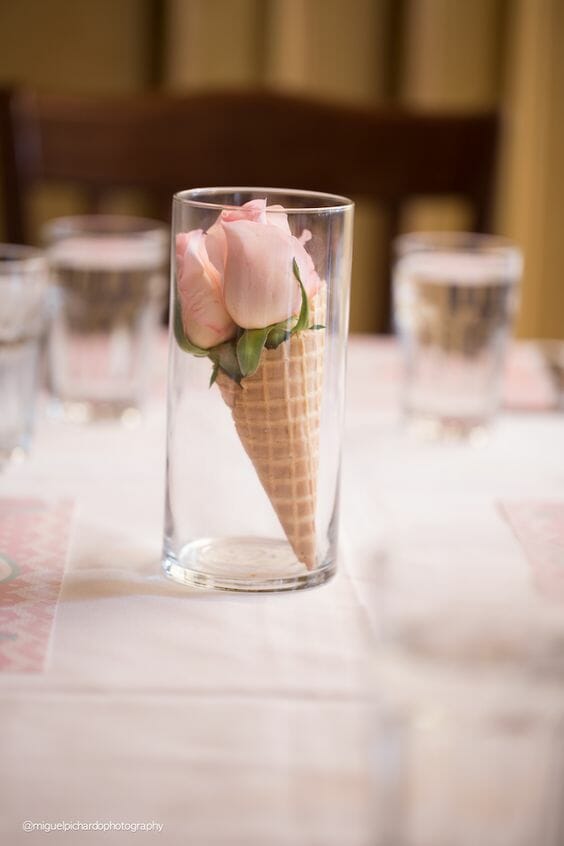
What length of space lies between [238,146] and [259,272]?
0.94 metres

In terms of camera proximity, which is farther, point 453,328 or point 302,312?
point 453,328

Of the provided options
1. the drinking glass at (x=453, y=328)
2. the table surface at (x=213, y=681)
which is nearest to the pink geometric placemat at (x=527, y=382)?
the drinking glass at (x=453, y=328)

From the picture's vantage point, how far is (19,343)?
85cm

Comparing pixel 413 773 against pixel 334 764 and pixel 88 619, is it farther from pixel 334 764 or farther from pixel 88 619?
pixel 88 619

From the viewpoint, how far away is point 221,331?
58cm

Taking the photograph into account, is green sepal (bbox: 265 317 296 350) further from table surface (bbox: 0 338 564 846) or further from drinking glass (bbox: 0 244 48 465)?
drinking glass (bbox: 0 244 48 465)

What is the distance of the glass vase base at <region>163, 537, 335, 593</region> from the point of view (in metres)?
0.60

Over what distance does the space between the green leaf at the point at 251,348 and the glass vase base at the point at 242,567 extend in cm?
9

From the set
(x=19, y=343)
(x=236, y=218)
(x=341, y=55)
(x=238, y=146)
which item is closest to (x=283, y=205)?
(x=236, y=218)

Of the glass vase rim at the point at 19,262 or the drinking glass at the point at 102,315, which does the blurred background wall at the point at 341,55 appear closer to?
the drinking glass at the point at 102,315

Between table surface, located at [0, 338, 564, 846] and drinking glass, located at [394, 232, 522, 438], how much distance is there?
19 centimetres

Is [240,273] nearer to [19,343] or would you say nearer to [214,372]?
[214,372]

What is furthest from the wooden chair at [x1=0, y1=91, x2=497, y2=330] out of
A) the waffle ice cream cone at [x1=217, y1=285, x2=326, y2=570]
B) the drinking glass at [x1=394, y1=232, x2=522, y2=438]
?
the waffle ice cream cone at [x1=217, y1=285, x2=326, y2=570]

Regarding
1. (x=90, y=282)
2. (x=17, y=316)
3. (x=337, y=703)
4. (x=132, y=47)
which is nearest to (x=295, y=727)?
(x=337, y=703)
